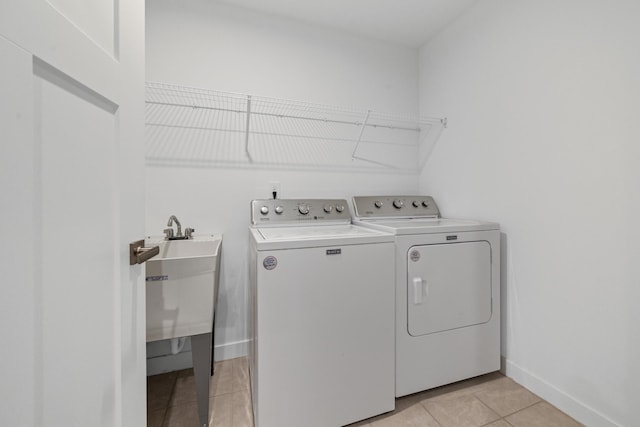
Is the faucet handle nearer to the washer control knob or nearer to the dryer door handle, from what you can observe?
the washer control knob

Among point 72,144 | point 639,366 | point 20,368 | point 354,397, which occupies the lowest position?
point 354,397

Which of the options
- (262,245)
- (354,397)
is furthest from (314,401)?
(262,245)

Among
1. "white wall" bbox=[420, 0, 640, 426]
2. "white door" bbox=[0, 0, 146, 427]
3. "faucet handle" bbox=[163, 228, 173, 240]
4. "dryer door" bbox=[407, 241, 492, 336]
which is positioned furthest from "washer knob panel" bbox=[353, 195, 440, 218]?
"white door" bbox=[0, 0, 146, 427]

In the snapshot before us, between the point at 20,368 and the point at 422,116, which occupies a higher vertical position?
the point at 422,116

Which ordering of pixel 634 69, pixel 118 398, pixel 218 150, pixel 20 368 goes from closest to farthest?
1. pixel 20 368
2. pixel 118 398
3. pixel 634 69
4. pixel 218 150

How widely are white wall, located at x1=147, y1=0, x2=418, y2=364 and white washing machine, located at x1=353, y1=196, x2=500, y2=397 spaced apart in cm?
93

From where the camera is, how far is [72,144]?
1.90 ft

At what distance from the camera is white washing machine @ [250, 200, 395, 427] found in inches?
47.8

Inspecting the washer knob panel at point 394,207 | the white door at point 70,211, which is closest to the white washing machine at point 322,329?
the white door at point 70,211

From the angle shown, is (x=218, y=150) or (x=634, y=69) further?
(x=218, y=150)

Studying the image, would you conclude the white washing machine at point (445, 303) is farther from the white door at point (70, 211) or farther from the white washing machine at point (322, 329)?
the white door at point (70, 211)

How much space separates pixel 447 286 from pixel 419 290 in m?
0.21

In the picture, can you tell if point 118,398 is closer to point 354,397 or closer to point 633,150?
point 354,397

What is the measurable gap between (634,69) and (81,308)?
2.17 meters
